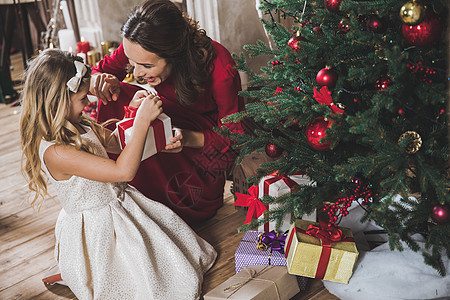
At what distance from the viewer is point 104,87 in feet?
6.72

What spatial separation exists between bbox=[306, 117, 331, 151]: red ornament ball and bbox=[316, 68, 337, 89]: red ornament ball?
0.36 feet

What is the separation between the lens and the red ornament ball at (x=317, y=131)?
1.44m

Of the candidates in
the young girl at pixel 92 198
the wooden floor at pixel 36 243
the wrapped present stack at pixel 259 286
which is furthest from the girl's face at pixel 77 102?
the wrapped present stack at pixel 259 286

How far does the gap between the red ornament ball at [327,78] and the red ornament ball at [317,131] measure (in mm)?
A: 109

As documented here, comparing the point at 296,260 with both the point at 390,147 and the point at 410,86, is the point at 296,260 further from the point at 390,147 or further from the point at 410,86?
the point at 410,86

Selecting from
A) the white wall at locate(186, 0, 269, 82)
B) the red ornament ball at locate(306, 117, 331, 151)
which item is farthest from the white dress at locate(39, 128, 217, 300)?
the white wall at locate(186, 0, 269, 82)

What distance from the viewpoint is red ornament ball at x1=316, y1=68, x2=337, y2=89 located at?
141cm

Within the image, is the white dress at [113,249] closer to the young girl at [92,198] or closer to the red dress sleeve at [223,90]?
the young girl at [92,198]

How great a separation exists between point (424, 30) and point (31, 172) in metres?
1.38

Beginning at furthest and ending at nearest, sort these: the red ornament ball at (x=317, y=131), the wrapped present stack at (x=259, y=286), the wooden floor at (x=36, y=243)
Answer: the wooden floor at (x=36, y=243)
the wrapped present stack at (x=259, y=286)
the red ornament ball at (x=317, y=131)

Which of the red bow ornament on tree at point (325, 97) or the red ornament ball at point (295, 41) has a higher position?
the red ornament ball at point (295, 41)

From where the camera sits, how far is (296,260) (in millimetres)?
1609

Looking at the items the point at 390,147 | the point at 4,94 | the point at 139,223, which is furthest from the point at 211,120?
the point at 4,94

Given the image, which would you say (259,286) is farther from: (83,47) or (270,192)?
(83,47)
